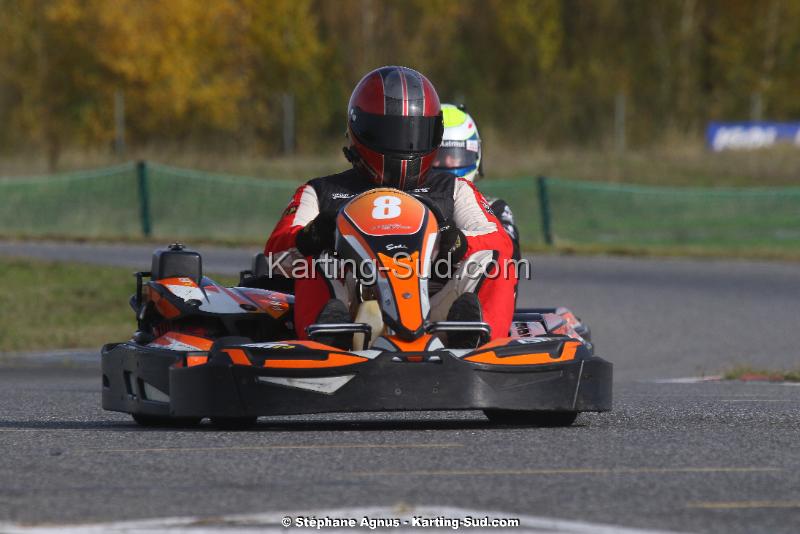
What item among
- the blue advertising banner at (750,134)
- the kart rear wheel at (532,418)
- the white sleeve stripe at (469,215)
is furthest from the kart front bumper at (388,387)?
the blue advertising banner at (750,134)

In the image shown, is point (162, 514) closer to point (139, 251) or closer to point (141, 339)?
point (141, 339)

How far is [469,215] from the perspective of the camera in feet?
27.6

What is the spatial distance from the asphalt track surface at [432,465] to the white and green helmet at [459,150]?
2.04m

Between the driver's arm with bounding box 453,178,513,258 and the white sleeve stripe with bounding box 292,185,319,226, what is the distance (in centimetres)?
67

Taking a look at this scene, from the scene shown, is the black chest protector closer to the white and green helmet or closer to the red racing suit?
the red racing suit

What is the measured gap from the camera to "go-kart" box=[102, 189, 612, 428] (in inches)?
283

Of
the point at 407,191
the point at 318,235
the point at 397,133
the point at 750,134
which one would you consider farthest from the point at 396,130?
the point at 750,134

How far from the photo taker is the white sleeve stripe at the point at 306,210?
8375mm

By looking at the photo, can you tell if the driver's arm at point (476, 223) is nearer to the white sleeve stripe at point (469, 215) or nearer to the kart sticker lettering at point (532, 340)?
the white sleeve stripe at point (469, 215)

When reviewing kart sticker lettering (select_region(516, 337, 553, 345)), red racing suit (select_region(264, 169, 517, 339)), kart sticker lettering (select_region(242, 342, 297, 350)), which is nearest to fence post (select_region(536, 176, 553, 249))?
red racing suit (select_region(264, 169, 517, 339))

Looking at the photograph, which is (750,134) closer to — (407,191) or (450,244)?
(407,191)

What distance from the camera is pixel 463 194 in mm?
8547

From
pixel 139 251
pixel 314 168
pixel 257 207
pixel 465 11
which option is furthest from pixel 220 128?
pixel 139 251

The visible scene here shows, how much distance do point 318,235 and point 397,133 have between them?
758 mm
